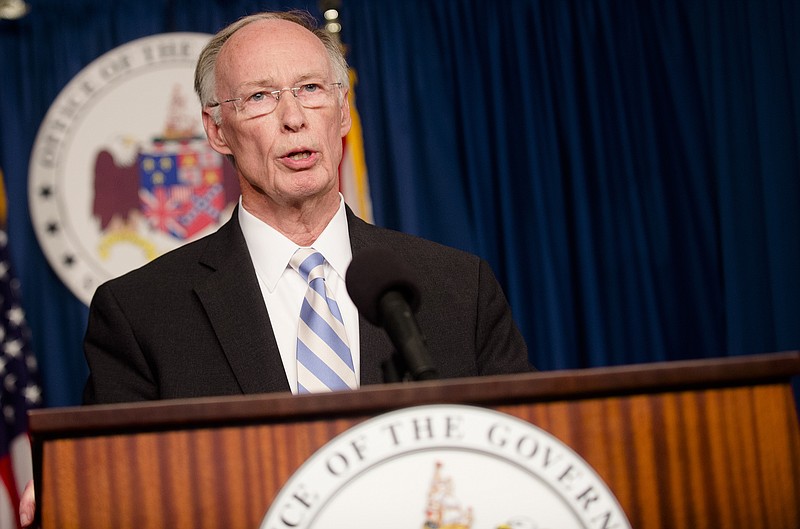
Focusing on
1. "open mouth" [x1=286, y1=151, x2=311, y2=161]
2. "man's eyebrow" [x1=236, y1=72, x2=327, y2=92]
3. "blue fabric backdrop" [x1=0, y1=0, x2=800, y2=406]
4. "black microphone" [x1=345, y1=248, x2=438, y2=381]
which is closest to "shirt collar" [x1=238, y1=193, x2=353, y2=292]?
"open mouth" [x1=286, y1=151, x2=311, y2=161]

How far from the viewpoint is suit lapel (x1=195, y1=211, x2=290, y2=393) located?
1704 millimetres

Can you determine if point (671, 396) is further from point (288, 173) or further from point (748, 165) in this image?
point (748, 165)

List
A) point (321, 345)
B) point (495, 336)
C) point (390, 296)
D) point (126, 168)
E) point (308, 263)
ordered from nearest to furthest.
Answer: point (390, 296) → point (321, 345) → point (308, 263) → point (495, 336) → point (126, 168)

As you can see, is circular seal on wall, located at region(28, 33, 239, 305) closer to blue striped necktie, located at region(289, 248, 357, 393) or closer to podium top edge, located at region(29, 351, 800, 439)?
blue striped necktie, located at region(289, 248, 357, 393)

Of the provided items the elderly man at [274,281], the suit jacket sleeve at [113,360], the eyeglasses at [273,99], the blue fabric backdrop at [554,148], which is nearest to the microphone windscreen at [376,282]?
the elderly man at [274,281]

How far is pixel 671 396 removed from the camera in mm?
991

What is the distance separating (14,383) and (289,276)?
2.22 metres

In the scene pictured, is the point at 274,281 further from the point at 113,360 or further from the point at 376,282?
the point at 376,282

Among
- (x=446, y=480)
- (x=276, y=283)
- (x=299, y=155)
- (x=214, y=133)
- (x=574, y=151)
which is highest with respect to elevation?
(x=574, y=151)

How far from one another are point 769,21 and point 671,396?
3273mm

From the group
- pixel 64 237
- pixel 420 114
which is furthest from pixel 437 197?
pixel 64 237

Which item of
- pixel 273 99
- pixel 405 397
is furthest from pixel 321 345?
pixel 405 397

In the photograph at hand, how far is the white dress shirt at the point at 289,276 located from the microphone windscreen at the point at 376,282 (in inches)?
23.1

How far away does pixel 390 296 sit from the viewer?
1172 millimetres
